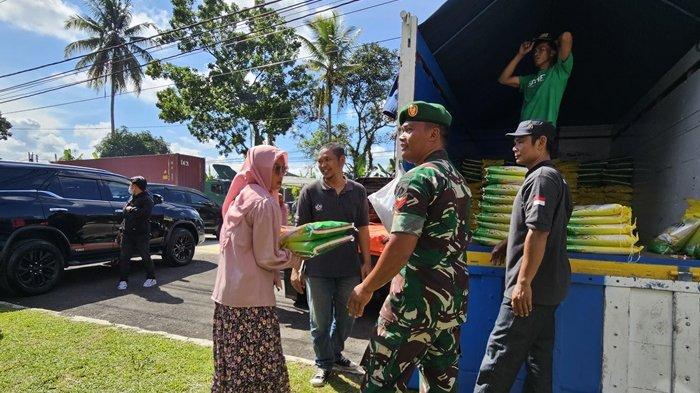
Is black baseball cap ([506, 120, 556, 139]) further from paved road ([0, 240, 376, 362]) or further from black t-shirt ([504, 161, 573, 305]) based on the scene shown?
paved road ([0, 240, 376, 362])

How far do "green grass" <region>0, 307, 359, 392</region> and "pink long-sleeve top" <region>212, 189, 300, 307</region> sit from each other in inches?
46.0

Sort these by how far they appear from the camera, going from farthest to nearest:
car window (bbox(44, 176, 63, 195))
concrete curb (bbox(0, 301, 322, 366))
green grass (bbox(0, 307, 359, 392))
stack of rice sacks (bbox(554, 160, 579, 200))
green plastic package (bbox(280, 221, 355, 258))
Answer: car window (bbox(44, 176, 63, 195)) → stack of rice sacks (bbox(554, 160, 579, 200)) → concrete curb (bbox(0, 301, 322, 366)) → green grass (bbox(0, 307, 359, 392)) → green plastic package (bbox(280, 221, 355, 258))

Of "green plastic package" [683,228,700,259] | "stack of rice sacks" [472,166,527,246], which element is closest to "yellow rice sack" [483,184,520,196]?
"stack of rice sacks" [472,166,527,246]

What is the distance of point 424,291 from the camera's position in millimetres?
1775

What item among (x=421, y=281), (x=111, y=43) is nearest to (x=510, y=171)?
(x=421, y=281)

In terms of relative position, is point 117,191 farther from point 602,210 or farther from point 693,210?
point 693,210

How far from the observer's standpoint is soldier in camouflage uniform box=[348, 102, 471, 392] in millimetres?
1706

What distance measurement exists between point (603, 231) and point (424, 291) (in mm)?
1562

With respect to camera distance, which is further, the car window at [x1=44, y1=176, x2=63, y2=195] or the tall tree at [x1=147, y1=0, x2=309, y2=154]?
the tall tree at [x1=147, y1=0, x2=309, y2=154]

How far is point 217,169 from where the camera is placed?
84.3 feet

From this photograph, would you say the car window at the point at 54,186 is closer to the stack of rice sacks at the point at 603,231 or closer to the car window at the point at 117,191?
the car window at the point at 117,191

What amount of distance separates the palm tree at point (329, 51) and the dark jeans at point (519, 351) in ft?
53.3

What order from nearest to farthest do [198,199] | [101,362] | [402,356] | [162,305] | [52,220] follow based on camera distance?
1. [402,356]
2. [101,362]
3. [162,305]
4. [52,220]
5. [198,199]

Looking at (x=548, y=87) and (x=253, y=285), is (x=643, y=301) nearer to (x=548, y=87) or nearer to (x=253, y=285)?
(x=548, y=87)
